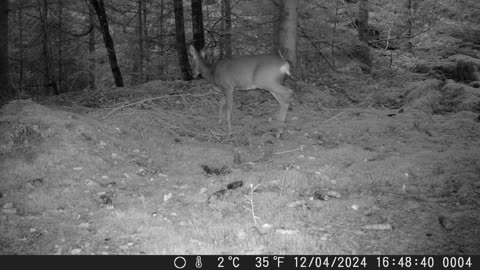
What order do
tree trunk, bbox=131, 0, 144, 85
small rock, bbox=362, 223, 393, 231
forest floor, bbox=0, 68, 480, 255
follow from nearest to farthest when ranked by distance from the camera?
forest floor, bbox=0, 68, 480, 255 < small rock, bbox=362, 223, 393, 231 < tree trunk, bbox=131, 0, 144, 85

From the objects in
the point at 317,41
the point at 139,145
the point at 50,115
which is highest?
the point at 317,41

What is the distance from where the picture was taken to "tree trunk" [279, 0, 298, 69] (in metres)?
8.98

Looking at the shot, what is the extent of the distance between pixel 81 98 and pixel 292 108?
4.72 meters

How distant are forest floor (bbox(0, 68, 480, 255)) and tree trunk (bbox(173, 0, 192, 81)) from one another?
3.51 metres

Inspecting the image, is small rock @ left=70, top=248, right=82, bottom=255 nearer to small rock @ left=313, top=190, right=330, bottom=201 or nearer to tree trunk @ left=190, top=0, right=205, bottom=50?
small rock @ left=313, top=190, right=330, bottom=201

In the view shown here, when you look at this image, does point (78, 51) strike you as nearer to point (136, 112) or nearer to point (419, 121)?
point (136, 112)

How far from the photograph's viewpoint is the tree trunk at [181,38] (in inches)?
453

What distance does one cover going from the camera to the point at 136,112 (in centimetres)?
759

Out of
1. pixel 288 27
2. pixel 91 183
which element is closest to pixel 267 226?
pixel 91 183

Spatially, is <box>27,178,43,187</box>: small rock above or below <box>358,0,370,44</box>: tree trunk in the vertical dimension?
below

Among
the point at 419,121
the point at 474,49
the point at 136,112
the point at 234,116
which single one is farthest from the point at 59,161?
the point at 474,49

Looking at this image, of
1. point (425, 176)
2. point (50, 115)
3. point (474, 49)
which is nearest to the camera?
point (425, 176)

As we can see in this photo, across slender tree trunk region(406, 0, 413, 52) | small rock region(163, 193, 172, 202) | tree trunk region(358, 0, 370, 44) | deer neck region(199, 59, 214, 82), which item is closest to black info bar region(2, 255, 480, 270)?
small rock region(163, 193, 172, 202)

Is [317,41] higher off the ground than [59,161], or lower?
higher
